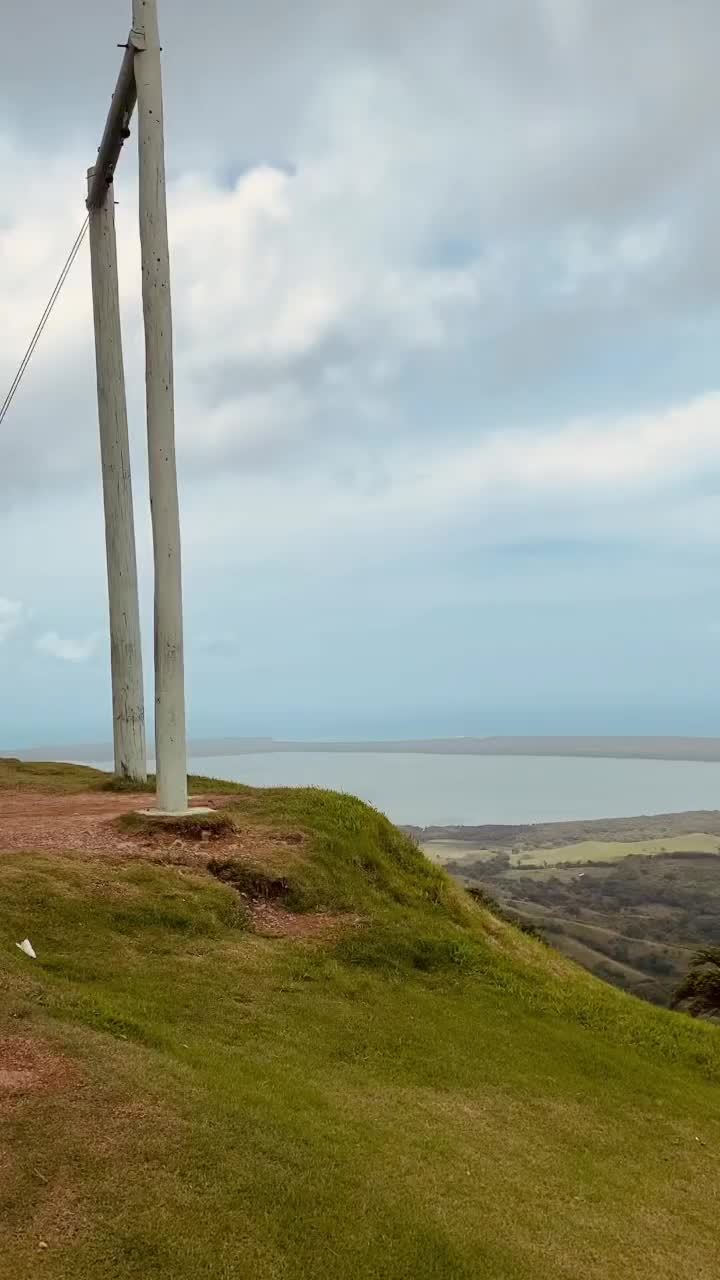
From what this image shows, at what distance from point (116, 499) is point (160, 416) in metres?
6.68

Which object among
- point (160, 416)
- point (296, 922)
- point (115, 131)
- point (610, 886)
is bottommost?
point (610, 886)

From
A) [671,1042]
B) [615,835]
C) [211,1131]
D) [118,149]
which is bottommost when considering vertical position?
[615,835]

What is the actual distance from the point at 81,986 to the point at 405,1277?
6433mm

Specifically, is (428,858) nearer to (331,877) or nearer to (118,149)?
(331,877)

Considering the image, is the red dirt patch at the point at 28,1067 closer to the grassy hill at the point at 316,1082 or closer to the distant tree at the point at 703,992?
the grassy hill at the point at 316,1082

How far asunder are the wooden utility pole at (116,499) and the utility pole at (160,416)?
604 cm

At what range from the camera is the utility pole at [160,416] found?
1988 cm

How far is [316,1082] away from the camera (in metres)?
11.1

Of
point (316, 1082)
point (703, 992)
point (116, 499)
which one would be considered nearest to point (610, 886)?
point (703, 992)

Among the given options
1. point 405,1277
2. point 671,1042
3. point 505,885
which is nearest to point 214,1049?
point 405,1277

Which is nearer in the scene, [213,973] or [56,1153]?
[56,1153]

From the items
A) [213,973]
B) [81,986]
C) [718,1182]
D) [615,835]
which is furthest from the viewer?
[615,835]

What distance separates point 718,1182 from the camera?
35.6ft

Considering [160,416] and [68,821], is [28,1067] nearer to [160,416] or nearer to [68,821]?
[68,821]
